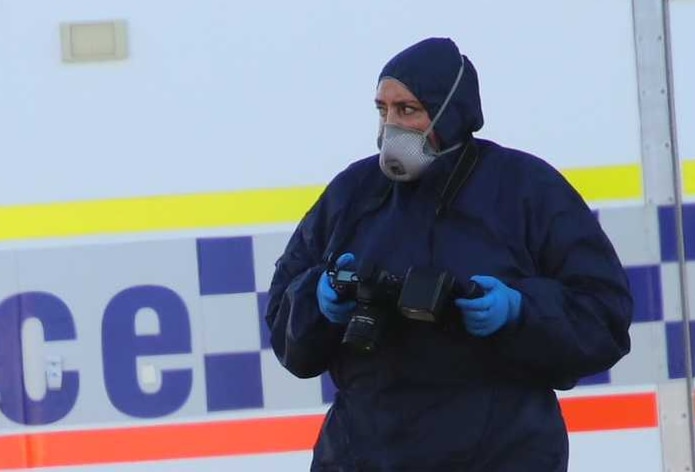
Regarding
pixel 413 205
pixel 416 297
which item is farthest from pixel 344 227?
pixel 416 297

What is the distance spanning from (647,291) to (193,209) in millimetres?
919

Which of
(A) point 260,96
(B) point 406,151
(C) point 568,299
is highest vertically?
(A) point 260,96

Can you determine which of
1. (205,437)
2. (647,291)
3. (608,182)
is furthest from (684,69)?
(205,437)

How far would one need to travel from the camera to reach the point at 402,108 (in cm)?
185

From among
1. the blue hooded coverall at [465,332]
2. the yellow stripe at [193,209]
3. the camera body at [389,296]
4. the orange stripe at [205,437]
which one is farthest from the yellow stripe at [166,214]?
the camera body at [389,296]

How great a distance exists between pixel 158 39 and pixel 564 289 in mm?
1109

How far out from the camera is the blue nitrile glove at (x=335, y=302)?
5.89ft

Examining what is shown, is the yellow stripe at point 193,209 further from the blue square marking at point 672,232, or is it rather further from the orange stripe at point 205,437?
the orange stripe at point 205,437

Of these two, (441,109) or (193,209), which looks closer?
(441,109)

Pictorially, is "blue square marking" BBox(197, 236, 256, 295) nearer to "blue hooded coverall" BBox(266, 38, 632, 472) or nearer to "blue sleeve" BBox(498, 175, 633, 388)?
"blue hooded coverall" BBox(266, 38, 632, 472)

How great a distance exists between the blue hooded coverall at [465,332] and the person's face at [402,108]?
0.05ft

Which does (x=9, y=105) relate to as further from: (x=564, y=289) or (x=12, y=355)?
(x=564, y=289)

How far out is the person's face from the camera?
1.83m

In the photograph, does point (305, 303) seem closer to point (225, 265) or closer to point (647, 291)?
point (225, 265)
